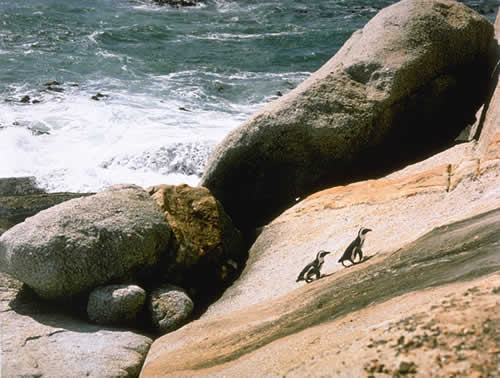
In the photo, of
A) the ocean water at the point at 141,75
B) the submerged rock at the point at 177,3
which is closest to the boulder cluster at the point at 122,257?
the ocean water at the point at 141,75

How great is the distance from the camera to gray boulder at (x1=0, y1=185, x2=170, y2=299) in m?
6.23

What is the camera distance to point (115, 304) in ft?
20.2

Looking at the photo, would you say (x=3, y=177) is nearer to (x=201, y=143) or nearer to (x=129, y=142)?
(x=129, y=142)

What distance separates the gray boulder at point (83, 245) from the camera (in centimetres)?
623

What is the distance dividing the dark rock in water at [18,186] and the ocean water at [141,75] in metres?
0.34

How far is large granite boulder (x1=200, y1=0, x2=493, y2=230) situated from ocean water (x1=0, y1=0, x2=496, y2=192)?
16.2 ft

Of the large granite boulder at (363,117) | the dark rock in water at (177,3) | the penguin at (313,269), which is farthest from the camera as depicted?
the dark rock in water at (177,3)

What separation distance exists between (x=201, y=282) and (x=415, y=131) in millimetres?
4014

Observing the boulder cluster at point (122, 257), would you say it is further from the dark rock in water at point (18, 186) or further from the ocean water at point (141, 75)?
the ocean water at point (141, 75)

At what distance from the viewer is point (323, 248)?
636cm

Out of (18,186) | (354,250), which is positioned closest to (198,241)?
(354,250)

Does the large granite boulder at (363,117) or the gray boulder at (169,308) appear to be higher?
the large granite boulder at (363,117)

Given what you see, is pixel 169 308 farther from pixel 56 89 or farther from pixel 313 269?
pixel 56 89

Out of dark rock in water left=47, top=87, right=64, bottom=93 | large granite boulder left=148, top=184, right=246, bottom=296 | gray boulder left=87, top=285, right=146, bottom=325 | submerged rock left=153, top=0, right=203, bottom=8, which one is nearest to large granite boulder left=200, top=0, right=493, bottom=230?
large granite boulder left=148, top=184, right=246, bottom=296
